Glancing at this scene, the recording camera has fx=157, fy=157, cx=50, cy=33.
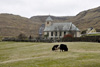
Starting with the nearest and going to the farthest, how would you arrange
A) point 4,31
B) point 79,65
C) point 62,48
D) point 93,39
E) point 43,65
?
point 79,65 → point 43,65 → point 62,48 → point 93,39 → point 4,31

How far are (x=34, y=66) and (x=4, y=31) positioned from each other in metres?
156

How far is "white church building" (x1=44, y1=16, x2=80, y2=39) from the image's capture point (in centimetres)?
9872

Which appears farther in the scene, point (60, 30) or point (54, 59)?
point (60, 30)

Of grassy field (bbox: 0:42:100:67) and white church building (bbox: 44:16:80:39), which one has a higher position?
white church building (bbox: 44:16:80:39)

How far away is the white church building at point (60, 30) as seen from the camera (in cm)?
9872

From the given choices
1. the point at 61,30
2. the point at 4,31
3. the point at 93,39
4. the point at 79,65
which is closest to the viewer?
the point at 79,65

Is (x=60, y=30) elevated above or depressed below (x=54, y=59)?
above

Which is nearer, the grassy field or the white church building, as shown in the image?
the grassy field

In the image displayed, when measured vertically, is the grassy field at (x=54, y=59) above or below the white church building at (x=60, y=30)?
below

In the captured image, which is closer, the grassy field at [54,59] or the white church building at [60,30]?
the grassy field at [54,59]

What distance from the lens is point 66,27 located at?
101 m

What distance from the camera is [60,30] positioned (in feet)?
326

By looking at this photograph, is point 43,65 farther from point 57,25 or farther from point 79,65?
point 57,25

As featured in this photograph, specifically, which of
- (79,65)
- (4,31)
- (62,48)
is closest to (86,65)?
(79,65)
